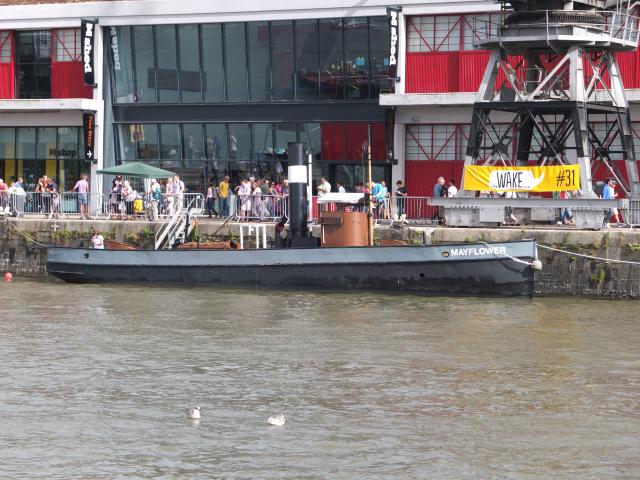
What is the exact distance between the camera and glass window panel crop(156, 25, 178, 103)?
47.9m

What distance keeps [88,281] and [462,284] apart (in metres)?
10.7

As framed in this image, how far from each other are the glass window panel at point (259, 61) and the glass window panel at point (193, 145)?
2433 millimetres

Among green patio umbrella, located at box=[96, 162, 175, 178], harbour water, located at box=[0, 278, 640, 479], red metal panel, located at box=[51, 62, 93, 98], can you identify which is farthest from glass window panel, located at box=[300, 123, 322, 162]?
harbour water, located at box=[0, 278, 640, 479]

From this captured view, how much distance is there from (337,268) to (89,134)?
16571 mm

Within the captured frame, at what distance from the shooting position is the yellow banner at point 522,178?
36094mm

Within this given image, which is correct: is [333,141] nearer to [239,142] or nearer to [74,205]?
[239,142]

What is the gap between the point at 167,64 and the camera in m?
48.2

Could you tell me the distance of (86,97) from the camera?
49.2 m

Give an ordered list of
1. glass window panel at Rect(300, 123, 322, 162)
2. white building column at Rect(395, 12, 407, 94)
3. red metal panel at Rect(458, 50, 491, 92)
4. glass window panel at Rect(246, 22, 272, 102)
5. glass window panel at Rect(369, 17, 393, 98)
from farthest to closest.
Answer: glass window panel at Rect(246, 22, 272, 102) → glass window panel at Rect(300, 123, 322, 162) → glass window panel at Rect(369, 17, 393, 98) → white building column at Rect(395, 12, 407, 94) → red metal panel at Rect(458, 50, 491, 92)

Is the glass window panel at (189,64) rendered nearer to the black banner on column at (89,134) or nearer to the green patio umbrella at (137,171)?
the black banner on column at (89,134)

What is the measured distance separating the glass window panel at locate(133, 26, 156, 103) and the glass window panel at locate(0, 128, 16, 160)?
210 inches

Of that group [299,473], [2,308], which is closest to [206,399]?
[299,473]

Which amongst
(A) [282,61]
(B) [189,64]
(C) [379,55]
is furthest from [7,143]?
(C) [379,55]

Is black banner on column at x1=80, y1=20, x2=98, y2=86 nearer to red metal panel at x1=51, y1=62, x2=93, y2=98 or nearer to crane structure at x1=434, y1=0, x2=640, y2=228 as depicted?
red metal panel at x1=51, y1=62, x2=93, y2=98
